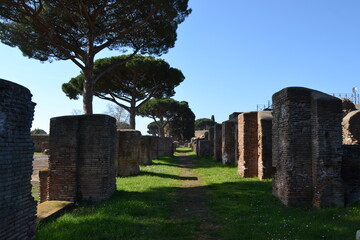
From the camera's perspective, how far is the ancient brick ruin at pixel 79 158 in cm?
701

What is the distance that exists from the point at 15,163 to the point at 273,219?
438cm

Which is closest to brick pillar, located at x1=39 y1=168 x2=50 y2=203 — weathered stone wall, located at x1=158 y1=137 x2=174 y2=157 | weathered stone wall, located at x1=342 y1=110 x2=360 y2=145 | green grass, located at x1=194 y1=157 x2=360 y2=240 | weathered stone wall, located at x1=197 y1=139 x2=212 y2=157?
green grass, located at x1=194 y1=157 x2=360 y2=240

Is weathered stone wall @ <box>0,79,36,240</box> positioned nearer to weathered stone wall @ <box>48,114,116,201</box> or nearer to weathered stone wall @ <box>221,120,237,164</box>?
weathered stone wall @ <box>48,114,116,201</box>

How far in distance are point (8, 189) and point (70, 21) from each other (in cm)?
1375

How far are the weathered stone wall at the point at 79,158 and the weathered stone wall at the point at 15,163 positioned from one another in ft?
8.82

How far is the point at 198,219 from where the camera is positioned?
603cm

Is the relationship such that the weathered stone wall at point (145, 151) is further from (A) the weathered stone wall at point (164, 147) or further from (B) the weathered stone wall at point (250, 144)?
(A) the weathered stone wall at point (164, 147)

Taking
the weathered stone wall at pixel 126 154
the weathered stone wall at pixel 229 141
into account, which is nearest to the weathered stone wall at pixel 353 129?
the weathered stone wall at pixel 126 154

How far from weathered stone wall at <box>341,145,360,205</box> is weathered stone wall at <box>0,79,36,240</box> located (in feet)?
20.0

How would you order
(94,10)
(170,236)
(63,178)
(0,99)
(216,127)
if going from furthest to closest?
(216,127) < (94,10) < (63,178) < (170,236) < (0,99)

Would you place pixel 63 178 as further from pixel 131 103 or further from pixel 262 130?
pixel 131 103

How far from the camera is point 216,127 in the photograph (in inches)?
797

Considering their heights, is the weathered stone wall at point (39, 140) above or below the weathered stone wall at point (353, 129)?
below

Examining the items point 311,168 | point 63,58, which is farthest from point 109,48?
point 311,168
